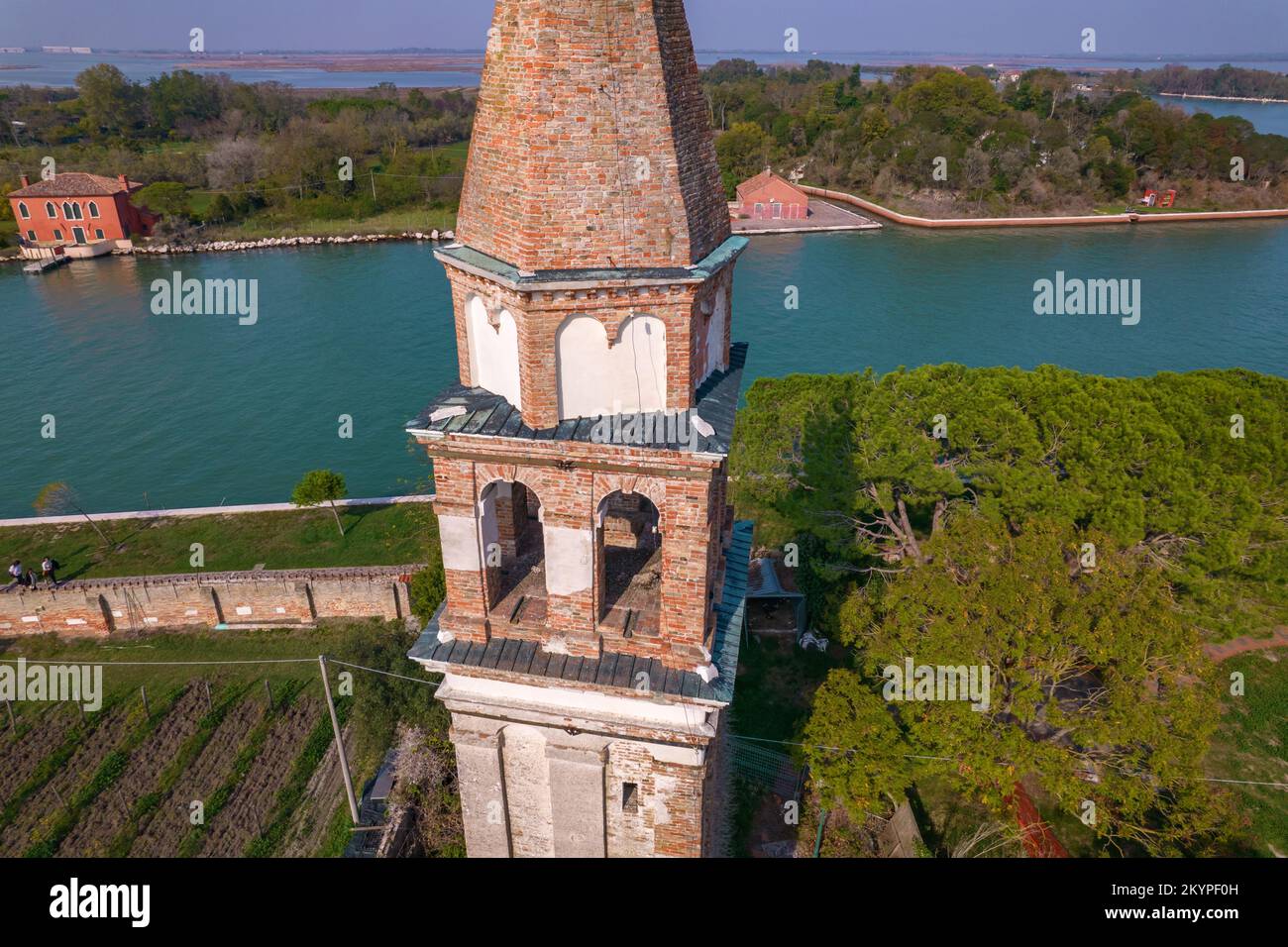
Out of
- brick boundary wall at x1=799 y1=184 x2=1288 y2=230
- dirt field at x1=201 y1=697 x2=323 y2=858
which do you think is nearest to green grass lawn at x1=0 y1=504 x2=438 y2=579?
dirt field at x1=201 y1=697 x2=323 y2=858

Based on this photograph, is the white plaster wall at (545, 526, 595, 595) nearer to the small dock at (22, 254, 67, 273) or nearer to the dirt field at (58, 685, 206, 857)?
the dirt field at (58, 685, 206, 857)

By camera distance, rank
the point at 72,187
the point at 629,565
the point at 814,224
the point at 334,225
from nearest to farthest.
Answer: the point at 629,565
the point at 72,187
the point at 814,224
the point at 334,225

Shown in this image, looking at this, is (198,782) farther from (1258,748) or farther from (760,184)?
(760,184)

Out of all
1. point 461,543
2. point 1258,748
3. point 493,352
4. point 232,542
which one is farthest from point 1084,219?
point 461,543

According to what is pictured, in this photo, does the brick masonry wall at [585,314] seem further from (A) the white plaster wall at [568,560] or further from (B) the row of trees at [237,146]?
(B) the row of trees at [237,146]

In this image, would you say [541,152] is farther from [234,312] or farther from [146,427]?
[234,312]

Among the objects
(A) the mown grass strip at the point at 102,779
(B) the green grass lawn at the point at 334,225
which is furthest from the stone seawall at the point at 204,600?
(B) the green grass lawn at the point at 334,225
